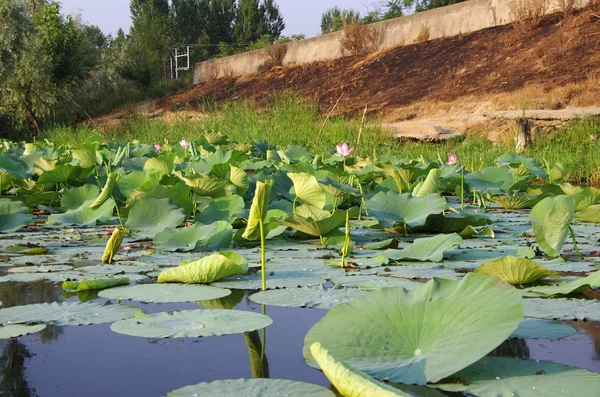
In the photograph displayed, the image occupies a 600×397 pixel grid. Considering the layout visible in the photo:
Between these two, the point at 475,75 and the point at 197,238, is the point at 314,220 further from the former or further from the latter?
the point at 475,75

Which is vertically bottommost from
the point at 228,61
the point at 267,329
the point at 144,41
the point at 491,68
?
the point at 267,329

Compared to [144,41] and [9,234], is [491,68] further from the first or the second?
[144,41]

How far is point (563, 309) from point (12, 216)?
5.95 feet

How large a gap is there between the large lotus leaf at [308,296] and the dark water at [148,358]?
0.30 ft

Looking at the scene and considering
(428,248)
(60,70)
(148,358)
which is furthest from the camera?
(60,70)

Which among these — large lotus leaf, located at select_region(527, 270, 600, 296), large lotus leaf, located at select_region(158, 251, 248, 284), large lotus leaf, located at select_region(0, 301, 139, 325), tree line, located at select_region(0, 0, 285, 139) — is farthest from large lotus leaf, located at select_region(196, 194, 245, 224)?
tree line, located at select_region(0, 0, 285, 139)

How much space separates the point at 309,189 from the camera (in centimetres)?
200

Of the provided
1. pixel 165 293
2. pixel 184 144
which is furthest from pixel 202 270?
pixel 184 144

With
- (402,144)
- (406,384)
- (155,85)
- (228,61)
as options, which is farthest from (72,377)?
(155,85)

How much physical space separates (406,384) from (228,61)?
1752 cm

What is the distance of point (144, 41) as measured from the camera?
26562mm

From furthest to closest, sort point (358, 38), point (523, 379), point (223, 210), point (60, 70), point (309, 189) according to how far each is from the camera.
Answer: point (60, 70) < point (358, 38) < point (223, 210) < point (309, 189) < point (523, 379)

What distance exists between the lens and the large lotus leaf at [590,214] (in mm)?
2414

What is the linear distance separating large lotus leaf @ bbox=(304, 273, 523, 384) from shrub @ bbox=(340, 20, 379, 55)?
494 inches
